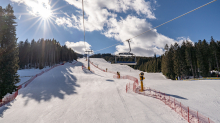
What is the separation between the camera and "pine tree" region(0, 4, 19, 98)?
15.0 meters

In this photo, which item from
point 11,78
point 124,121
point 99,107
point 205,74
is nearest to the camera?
point 124,121

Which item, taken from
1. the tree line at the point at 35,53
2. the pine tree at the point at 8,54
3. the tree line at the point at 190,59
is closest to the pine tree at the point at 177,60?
the tree line at the point at 190,59

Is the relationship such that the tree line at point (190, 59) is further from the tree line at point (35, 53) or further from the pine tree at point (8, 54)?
the tree line at point (35, 53)

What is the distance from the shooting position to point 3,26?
55.3ft

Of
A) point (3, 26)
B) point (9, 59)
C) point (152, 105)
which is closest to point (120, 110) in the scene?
point (152, 105)

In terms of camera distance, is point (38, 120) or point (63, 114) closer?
point (38, 120)

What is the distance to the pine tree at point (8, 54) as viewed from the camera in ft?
49.1

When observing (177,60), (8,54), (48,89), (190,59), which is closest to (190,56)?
(190,59)

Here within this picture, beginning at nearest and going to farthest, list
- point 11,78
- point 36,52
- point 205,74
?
1. point 11,78
2. point 205,74
3. point 36,52

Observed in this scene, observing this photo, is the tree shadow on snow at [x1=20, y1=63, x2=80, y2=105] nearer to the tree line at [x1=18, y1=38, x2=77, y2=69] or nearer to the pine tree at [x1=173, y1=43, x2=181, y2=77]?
the tree line at [x1=18, y1=38, x2=77, y2=69]

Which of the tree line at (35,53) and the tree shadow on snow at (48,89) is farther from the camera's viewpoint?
the tree line at (35,53)

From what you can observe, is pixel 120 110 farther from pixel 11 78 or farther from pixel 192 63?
pixel 192 63

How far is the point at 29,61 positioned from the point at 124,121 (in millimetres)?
63547

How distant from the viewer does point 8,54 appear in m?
16.3
